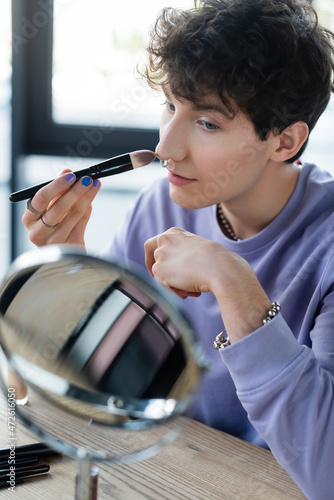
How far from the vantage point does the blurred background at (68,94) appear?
209 cm

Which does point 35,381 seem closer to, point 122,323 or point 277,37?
point 122,323

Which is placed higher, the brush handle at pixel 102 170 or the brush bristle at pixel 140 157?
the brush bristle at pixel 140 157

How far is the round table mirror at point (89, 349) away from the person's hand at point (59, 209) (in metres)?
0.45

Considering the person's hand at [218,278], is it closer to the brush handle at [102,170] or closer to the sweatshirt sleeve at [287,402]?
the sweatshirt sleeve at [287,402]

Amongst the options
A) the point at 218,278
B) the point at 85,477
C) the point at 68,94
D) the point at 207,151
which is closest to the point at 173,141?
the point at 207,151

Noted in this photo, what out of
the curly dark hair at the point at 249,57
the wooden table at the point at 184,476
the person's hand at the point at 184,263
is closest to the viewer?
the wooden table at the point at 184,476

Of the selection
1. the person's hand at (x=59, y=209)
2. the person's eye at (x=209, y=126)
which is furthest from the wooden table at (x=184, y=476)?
the person's eye at (x=209, y=126)

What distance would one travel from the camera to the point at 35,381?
43 centimetres

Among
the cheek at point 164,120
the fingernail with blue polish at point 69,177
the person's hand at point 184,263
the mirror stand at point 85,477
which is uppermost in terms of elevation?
the cheek at point 164,120

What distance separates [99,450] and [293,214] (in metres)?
0.60

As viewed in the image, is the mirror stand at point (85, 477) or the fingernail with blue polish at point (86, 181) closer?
the mirror stand at point (85, 477)

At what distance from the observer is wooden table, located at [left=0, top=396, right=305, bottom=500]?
1.92 ft

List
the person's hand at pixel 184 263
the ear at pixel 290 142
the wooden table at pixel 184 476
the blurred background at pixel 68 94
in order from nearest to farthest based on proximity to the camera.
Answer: the wooden table at pixel 184 476 → the person's hand at pixel 184 263 → the ear at pixel 290 142 → the blurred background at pixel 68 94

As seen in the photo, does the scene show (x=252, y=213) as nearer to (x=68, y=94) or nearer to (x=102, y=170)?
(x=102, y=170)
